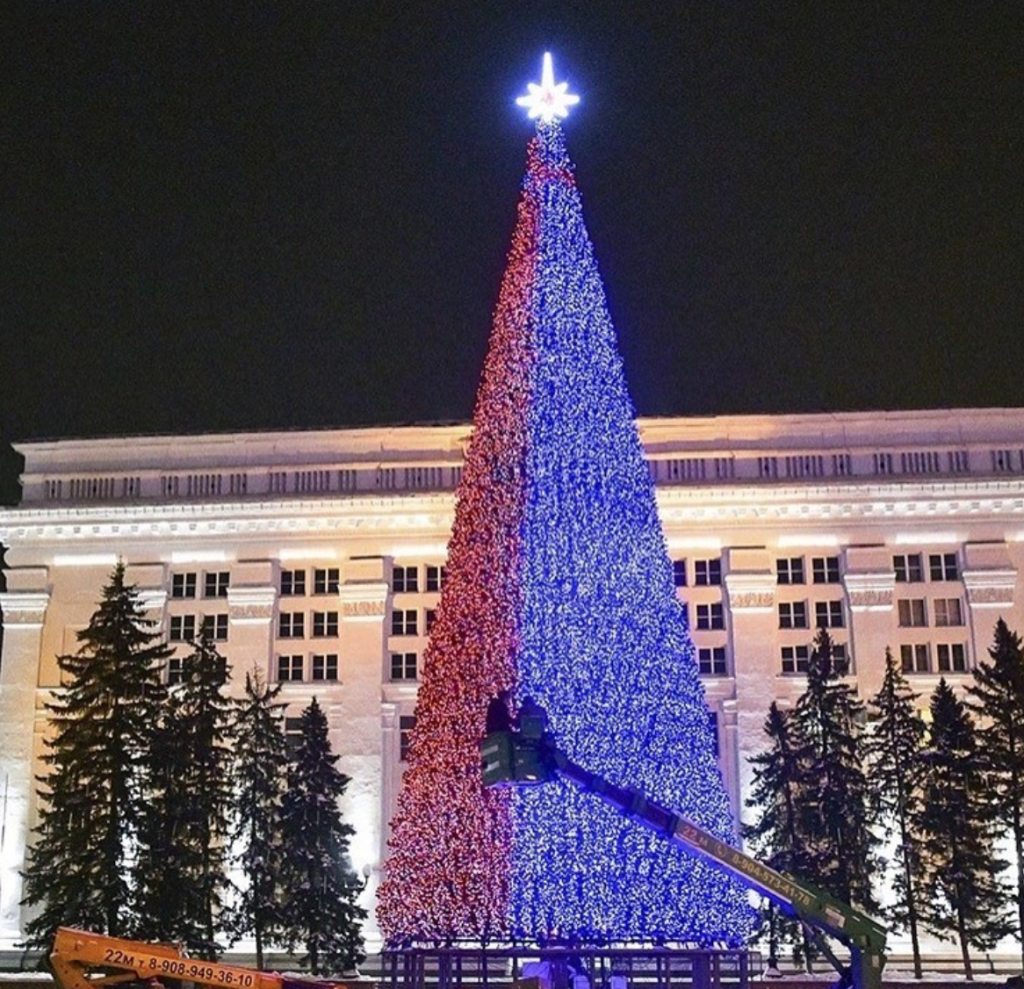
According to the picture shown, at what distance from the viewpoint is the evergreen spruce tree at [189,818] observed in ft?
127

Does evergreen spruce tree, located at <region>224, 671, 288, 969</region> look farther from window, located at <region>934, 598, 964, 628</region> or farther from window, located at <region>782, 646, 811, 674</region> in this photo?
window, located at <region>934, 598, 964, 628</region>

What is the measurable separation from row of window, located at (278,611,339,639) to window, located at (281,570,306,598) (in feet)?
2.31

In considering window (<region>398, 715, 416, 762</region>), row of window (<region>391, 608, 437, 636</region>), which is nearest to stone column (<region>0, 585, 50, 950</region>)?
row of window (<region>391, 608, 437, 636</region>)

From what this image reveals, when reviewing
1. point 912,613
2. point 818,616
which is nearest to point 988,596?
point 912,613

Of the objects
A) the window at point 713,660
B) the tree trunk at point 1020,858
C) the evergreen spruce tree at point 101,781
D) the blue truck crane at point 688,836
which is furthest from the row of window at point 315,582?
the blue truck crane at point 688,836

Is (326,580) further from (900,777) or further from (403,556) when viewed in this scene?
(900,777)

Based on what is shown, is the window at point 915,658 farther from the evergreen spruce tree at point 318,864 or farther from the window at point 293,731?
the window at point 293,731

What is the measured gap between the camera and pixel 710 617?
5488 cm

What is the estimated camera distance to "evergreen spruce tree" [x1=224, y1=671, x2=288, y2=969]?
142ft

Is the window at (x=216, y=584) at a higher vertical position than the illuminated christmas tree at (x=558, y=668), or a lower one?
higher

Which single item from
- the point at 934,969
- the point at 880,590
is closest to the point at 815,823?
the point at 934,969

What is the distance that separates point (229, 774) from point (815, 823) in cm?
1804

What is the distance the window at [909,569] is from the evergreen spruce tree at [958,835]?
30.1 feet

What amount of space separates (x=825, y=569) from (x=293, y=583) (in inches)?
779
